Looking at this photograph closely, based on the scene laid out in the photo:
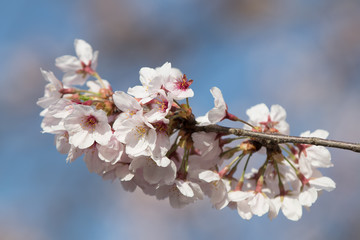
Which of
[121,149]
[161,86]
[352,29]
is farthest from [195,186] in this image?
[352,29]

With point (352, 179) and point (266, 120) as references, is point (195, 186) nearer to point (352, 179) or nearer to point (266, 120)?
point (266, 120)

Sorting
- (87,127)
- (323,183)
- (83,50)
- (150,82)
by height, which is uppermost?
(83,50)

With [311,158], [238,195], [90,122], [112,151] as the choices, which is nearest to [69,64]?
[90,122]

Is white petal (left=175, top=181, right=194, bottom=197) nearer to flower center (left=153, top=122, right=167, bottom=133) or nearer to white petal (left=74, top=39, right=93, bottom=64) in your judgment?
flower center (left=153, top=122, right=167, bottom=133)

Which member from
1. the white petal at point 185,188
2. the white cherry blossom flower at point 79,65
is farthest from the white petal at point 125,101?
the white cherry blossom flower at point 79,65

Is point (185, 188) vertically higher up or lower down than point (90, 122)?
lower down

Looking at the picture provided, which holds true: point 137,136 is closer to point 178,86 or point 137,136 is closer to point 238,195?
point 178,86

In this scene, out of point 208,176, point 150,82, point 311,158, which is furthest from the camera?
point 311,158
